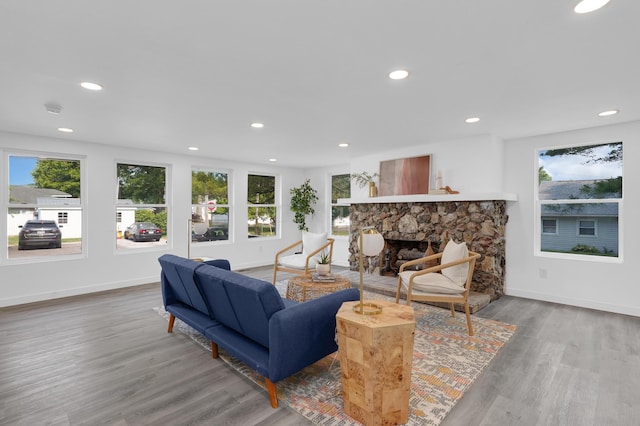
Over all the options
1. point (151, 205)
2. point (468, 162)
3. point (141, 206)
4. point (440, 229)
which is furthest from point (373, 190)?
point (141, 206)

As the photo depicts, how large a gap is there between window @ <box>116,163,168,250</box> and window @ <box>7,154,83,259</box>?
578mm

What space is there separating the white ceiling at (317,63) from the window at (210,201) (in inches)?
94.3

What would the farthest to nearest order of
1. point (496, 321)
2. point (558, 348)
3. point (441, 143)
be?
point (441, 143) < point (496, 321) < point (558, 348)

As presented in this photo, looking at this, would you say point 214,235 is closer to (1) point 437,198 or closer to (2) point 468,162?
(1) point 437,198

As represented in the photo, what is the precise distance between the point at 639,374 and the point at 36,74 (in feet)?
16.9

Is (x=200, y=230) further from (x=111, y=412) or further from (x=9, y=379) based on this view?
(x=111, y=412)

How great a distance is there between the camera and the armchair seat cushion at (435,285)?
129 inches

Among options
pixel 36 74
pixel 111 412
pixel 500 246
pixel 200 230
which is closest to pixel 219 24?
pixel 36 74

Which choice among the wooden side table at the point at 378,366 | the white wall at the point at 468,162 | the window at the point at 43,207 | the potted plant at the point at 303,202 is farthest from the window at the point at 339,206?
the wooden side table at the point at 378,366

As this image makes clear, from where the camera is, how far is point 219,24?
1781 mm

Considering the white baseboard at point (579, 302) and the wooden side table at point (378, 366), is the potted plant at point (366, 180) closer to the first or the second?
the white baseboard at point (579, 302)

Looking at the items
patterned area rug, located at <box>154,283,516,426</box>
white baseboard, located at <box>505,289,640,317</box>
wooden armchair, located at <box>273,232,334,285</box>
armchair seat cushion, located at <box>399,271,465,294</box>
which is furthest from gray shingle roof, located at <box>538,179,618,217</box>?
wooden armchair, located at <box>273,232,334,285</box>

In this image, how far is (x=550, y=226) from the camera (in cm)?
443

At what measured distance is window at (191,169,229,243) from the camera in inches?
245
